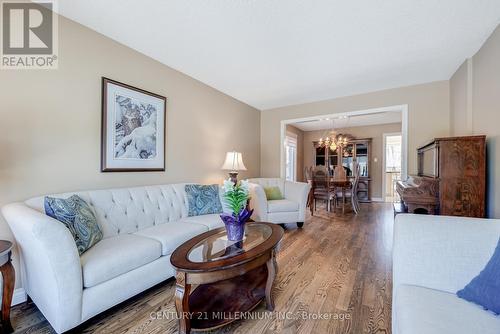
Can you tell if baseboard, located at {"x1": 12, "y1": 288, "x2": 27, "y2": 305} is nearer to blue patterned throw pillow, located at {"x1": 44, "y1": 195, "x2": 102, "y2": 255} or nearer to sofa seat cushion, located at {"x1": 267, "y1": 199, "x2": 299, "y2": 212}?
blue patterned throw pillow, located at {"x1": 44, "y1": 195, "x2": 102, "y2": 255}

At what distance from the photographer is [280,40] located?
7.67ft

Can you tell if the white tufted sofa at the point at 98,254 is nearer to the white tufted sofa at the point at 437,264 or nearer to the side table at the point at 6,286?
the side table at the point at 6,286

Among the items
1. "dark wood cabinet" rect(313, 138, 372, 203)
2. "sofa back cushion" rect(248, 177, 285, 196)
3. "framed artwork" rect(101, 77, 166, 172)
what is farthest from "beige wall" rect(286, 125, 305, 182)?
"framed artwork" rect(101, 77, 166, 172)

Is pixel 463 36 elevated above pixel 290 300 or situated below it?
above

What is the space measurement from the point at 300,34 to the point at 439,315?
2391 millimetres

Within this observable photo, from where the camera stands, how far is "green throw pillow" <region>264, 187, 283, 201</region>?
3.83 m

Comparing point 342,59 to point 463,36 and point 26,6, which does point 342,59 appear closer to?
point 463,36

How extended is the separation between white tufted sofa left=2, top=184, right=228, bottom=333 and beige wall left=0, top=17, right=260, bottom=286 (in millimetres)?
254

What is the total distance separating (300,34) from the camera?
223cm

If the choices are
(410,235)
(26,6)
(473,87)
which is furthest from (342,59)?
(26,6)

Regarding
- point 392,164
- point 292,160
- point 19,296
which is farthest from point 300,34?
point 392,164

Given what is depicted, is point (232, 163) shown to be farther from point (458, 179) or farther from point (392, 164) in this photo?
point (392, 164)

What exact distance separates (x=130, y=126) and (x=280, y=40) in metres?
1.94

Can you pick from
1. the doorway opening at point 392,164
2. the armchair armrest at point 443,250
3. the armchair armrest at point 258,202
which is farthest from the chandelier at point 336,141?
the armchair armrest at point 443,250
